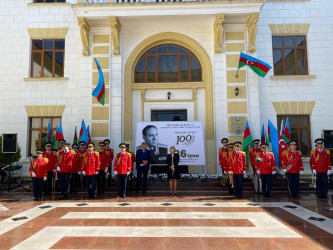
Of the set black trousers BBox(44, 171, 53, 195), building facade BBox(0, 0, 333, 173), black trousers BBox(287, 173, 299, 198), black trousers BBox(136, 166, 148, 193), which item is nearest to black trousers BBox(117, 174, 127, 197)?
black trousers BBox(136, 166, 148, 193)

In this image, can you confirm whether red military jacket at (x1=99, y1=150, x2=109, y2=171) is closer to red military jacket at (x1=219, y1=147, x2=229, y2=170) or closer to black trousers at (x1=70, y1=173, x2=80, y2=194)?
black trousers at (x1=70, y1=173, x2=80, y2=194)

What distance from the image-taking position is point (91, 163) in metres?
8.73

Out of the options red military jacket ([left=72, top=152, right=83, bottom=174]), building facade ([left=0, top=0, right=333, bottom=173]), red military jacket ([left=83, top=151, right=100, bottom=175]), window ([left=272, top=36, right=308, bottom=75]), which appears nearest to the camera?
red military jacket ([left=83, top=151, right=100, bottom=175])

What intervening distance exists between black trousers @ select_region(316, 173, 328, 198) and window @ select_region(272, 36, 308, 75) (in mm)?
5446

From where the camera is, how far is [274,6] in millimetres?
12555

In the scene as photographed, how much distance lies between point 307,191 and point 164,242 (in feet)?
23.3

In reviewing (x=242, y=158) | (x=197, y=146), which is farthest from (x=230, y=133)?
(x=242, y=158)

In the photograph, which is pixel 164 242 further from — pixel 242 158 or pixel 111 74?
pixel 111 74

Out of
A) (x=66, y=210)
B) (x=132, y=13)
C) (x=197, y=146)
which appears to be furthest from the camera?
(x=132, y=13)

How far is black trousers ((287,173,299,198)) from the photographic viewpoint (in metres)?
8.65

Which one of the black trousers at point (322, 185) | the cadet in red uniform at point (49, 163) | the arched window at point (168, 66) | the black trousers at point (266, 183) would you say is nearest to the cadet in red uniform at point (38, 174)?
the cadet in red uniform at point (49, 163)

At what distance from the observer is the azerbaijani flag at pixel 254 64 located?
10883 mm

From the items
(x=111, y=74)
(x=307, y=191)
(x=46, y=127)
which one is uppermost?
(x=111, y=74)

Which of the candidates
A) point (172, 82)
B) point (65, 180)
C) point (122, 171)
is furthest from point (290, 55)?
point (65, 180)
